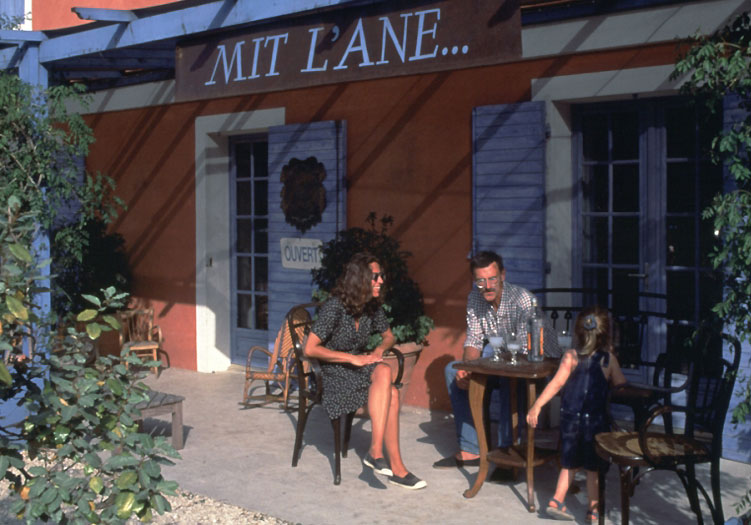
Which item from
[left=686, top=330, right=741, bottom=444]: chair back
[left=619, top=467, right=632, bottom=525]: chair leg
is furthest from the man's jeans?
[left=619, top=467, right=632, bottom=525]: chair leg

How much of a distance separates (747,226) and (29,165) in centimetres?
486

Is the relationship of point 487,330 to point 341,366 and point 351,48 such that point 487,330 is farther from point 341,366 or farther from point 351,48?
point 351,48

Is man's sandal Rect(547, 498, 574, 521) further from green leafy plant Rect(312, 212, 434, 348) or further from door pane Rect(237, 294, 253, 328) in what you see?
door pane Rect(237, 294, 253, 328)

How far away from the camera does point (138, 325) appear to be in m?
8.96

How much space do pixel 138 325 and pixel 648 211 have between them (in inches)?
206

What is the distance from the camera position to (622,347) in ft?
18.6

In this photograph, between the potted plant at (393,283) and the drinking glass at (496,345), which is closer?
the drinking glass at (496,345)

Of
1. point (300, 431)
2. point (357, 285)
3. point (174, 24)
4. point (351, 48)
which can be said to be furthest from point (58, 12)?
point (300, 431)

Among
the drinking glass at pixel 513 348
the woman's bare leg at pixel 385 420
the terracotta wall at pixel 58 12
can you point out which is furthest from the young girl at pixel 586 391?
the terracotta wall at pixel 58 12

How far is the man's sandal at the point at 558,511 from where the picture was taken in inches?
168

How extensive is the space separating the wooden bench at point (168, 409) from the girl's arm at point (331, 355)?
102 cm

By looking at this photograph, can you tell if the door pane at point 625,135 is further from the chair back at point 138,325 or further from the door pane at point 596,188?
the chair back at point 138,325

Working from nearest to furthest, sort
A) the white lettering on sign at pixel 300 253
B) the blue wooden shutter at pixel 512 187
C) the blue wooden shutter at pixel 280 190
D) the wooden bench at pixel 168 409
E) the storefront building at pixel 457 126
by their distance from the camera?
the storefront building at pixel 457 126
the wooden bench at pixel 168 409
the blue wooden shutter at pixel 512 187
the blue wooden shutter at pixel 280 190
the white lettering on sign at pixel 300 253

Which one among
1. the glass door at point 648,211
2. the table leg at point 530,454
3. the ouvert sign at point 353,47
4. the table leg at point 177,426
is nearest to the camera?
the table leg at point 530,454
